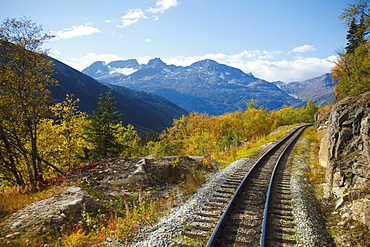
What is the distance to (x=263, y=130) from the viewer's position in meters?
50.9

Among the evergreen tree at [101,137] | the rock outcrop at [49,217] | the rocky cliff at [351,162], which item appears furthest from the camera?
the evergreen tree at [101,137]

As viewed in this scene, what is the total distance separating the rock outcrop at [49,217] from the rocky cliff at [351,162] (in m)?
8.91

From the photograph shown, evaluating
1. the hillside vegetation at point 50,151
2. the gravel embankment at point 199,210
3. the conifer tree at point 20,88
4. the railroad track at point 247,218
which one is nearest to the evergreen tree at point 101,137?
the hillside vegetation at point 50,151

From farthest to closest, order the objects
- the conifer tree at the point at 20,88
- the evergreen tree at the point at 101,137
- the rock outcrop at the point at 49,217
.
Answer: the evergreen tree at the point at 101,137, the conifer tree at the point at 20,88, the rock outcrop at the point at 49,217

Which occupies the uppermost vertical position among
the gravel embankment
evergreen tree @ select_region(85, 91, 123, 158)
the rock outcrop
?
evergreen tree @ select_region(85, 91, 123, 158)

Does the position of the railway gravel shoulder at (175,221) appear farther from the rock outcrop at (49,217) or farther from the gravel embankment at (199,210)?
the rock outcrop at (49,217)

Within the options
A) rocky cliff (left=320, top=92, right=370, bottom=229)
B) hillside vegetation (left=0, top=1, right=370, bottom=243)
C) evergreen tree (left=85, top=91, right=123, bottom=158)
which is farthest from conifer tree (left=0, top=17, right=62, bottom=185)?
rocky cliff (left=320, top=92, right=370, bottom=229)

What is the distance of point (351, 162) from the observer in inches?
313

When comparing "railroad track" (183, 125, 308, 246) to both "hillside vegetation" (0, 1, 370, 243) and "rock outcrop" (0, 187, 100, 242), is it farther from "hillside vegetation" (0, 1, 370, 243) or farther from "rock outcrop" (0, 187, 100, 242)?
"rock outcrop" (0, 187, 100, 242)

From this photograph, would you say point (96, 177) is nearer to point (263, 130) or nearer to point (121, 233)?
point (121, 233)

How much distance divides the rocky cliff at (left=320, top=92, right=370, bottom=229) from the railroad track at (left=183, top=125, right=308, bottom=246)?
1.88 metres

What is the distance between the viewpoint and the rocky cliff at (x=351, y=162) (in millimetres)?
6711

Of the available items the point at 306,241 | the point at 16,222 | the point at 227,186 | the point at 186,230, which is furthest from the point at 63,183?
the point at 306,241

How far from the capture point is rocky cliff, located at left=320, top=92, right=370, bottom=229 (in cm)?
671
